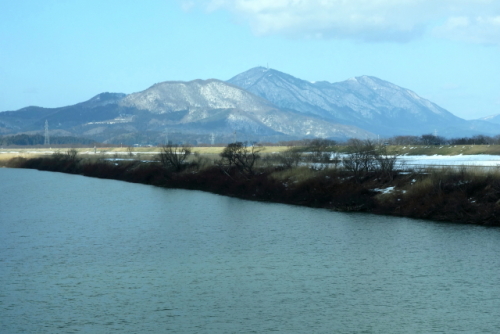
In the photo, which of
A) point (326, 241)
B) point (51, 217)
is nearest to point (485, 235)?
point (326, 241)

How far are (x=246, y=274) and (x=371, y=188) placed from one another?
20.2 metres

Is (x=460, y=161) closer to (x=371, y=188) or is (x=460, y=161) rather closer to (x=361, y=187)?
(x=371, y=188)

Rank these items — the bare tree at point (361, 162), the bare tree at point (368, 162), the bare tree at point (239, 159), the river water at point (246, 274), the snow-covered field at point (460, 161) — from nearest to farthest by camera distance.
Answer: the river water at point (246, 274), the bare tree at point (368, 162), the bare tree at point (361, 162), the snow-covered field at point (460, 161), the bare tree at point (239, 159)

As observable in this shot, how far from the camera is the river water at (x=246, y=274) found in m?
16.8

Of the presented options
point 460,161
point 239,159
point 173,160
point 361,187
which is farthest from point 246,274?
point 173,160

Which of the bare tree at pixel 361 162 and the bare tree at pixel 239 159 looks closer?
the bare tree at pixel 361 162

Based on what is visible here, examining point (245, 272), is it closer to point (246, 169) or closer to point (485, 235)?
point (485, 235)

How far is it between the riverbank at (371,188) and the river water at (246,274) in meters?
1.78

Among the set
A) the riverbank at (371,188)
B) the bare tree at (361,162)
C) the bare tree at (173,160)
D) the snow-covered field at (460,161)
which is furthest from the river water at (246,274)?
the bare tree at (173,160)

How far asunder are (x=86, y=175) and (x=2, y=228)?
46869 millimetres

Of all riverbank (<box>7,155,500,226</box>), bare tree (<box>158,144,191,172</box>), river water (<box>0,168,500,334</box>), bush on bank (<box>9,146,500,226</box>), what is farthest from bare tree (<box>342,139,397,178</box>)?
bare tree (<box>158,144,191,172</box>)

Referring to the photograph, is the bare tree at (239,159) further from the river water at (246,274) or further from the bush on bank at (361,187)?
the river water at (246,274)

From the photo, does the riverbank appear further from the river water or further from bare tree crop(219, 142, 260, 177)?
the river water

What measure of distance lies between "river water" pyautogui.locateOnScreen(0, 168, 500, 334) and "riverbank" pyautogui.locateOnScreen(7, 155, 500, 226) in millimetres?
1780
